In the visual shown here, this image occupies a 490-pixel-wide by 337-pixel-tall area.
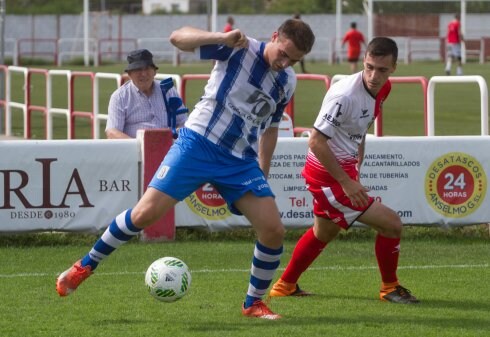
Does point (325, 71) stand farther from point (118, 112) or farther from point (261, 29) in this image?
point (118, 112)

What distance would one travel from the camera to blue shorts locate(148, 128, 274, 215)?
7516 millimetres

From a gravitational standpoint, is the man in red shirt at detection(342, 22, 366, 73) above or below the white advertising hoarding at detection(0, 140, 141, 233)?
above

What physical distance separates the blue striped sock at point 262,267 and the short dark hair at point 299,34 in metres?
1.31

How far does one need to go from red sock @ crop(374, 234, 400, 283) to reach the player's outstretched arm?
194 centimetres

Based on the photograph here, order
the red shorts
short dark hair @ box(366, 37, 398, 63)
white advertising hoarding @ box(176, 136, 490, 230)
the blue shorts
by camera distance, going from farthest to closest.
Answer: white advertising hoarding @ box(176, 136, 490, 230)
the red shorts
short dark hair @ box(366, 37, 398, 63)
the blue shorts

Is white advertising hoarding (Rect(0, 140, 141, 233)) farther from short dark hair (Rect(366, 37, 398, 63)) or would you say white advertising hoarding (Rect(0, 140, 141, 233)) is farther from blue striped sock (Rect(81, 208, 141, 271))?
short dark hair (Rect(366, 37, 398, 63))

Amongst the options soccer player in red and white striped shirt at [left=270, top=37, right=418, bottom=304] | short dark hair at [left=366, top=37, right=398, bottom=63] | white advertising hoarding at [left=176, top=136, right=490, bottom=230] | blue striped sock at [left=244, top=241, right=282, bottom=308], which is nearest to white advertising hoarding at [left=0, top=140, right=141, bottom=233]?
white advertising hoarding at [left=176, top=136, right=490, bottom=230]

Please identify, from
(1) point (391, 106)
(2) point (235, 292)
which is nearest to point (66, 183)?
(2) point (235, 292)

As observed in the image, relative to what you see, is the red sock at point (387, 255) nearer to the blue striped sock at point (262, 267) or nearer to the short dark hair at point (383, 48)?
the blue striped sock at point (262, 267)

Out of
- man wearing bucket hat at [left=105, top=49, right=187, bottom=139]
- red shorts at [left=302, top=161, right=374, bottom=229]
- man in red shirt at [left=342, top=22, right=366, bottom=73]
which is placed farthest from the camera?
man in red shirt at [left=342, top=22, right=366, bottom=73]

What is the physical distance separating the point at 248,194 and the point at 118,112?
14.0ft

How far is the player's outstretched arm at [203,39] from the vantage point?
23.2ft

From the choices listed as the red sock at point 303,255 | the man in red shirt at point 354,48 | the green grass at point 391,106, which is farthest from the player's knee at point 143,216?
the man in red shirt at point 354,48

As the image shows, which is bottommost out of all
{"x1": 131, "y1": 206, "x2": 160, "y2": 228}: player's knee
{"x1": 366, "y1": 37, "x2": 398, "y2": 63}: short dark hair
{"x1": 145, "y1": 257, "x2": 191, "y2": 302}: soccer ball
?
{"x1": 145, "y1": 257, "x2": 191, "y2": 302}: soccer ball
